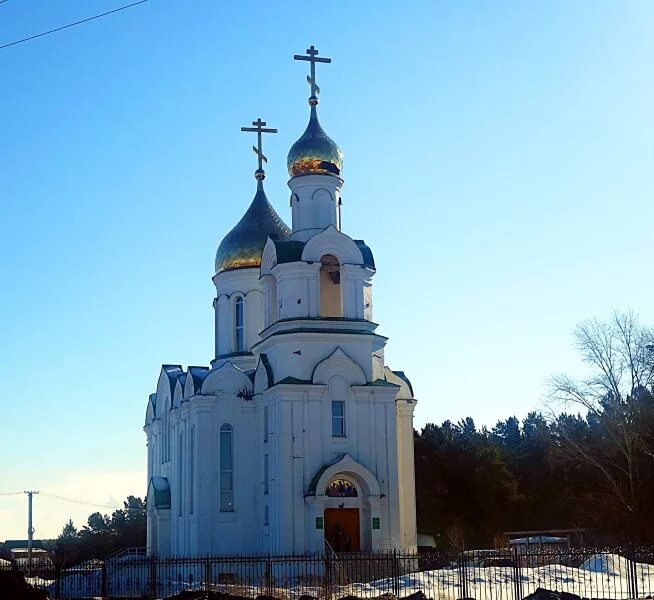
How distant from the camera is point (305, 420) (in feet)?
101

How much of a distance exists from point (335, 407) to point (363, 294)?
141 inches

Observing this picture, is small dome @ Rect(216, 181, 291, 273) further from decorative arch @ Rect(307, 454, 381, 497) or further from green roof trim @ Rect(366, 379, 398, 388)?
decorative arch @ Rect(307, 454, 381, 497)

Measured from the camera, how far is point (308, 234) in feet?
110

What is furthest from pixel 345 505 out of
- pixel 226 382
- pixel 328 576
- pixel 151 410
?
pixel 151 410

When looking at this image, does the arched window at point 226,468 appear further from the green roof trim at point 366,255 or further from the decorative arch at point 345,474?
the green roof trim at point 366,255

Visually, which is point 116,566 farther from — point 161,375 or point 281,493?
point 161,375

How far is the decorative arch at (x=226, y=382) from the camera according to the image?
109ft

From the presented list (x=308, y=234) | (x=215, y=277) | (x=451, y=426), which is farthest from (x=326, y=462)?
(x=451, y=426)

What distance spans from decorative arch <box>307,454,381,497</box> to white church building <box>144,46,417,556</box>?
0.13 feet

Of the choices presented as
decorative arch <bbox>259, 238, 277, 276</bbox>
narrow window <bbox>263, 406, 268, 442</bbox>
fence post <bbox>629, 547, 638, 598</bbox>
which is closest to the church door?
narrow window <bbox>263, 406, 268, 442</bbox>

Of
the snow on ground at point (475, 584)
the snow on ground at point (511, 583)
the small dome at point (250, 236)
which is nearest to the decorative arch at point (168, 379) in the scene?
the small dome at point (250, 236)

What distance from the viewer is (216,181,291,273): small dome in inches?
1501

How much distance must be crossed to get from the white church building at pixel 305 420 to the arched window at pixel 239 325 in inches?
106

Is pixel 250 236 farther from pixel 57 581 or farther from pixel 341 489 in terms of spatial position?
pixel 57 581
